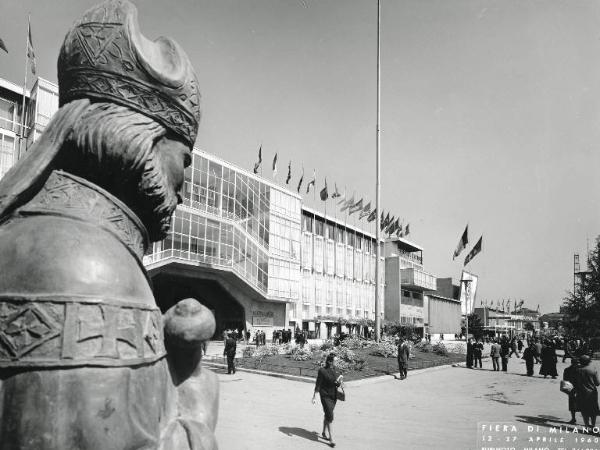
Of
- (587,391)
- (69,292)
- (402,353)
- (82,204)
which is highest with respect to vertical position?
(82,204)

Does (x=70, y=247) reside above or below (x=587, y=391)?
above

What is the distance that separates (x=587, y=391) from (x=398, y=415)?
159 inches

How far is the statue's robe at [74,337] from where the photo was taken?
3.62ft

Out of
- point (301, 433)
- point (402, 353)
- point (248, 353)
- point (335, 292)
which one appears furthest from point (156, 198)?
point (335, 292)

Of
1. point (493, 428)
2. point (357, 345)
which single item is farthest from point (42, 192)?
point (357, 345)

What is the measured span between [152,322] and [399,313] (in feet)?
199

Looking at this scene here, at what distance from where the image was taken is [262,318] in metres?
38.7

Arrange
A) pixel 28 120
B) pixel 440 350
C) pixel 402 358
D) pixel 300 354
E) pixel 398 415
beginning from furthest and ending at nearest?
pixel 440 350, pixel 28 120, pixel 300 354, pixel 402 358, pixel 398 415

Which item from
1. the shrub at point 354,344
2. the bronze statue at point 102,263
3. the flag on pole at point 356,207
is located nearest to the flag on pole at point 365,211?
the flag on pole at point 356,207

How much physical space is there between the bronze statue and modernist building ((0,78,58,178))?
76.7ft

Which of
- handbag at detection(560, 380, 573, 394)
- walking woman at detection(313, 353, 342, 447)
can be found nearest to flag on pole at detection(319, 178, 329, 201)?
handbag at detection(560, 380, 573, 394)

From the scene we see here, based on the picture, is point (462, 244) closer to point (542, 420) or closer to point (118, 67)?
point (542, 420)

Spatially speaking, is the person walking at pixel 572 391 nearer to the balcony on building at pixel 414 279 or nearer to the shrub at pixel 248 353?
the shrub at pixel 248 353

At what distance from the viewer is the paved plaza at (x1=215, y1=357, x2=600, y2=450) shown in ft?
29.0
